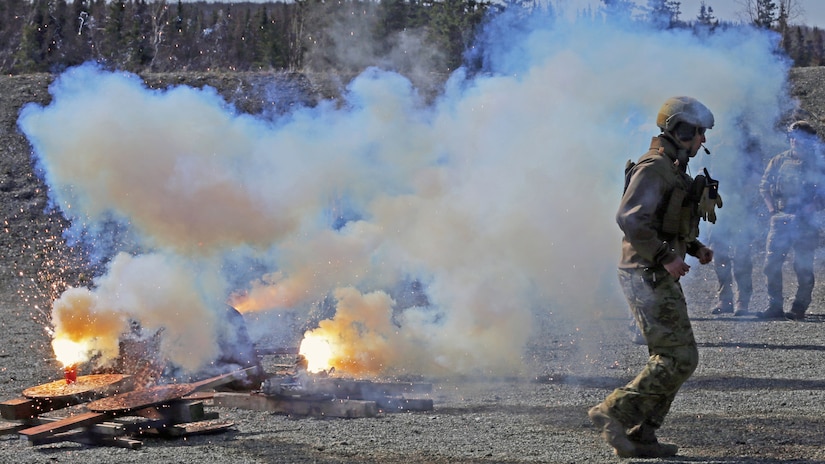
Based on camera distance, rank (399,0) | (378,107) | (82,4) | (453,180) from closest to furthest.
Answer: (453,180), (378,107), (399,0), (82,4)

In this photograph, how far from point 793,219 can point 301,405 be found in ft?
26.7

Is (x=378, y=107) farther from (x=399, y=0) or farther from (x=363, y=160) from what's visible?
(x=399, y=0)

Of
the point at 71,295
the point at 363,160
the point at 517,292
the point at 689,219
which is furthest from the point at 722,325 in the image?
the point at 71,295

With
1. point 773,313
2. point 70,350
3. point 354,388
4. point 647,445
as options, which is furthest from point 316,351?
point 773,313

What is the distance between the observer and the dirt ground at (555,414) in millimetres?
6516

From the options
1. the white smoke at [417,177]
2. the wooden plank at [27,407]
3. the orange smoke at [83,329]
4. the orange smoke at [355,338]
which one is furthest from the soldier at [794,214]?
the wooden plank at [27,407]

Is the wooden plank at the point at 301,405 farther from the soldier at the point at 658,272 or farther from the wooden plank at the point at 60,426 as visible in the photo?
the soldier at the point at 658,272

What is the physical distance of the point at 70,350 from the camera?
9.02 meters

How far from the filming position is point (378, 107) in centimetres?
1272

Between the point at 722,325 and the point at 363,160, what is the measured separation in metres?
5.23

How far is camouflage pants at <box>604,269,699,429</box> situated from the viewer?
6.01 metres

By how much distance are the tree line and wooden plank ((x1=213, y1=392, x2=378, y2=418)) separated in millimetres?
6073

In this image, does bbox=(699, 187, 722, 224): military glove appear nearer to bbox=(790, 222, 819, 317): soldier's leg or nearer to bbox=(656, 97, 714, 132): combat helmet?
bbox=(656, 97, 714, 132): combat helmet

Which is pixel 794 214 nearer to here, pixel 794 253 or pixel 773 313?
pixel 794 253
